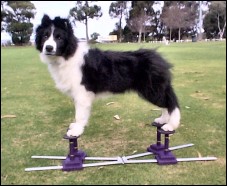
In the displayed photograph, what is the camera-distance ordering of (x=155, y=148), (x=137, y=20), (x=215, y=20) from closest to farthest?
1. (x=155, y=148)
2. (x=137, y=20)
3. (x=215, y=20)

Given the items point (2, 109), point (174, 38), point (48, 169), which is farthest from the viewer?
point (174, 38)

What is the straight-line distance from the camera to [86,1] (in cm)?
852

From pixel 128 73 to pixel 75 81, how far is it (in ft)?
2.00

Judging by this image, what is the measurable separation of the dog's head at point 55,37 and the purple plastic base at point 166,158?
1.52m

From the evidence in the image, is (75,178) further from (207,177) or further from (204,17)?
(204,17)

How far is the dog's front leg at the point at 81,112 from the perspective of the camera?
366 cm

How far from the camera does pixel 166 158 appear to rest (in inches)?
143

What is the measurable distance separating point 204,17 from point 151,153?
4855 centimetres

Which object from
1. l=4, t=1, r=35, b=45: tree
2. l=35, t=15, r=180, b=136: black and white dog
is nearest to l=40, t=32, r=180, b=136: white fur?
l=35, t=15, r=180, b=136: black and white dog

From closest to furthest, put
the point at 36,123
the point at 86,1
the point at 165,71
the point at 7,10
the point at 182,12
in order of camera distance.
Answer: the point at 165,71
the point at 36,123
the point at 86,1
the point at 7,10
the point at 182,12

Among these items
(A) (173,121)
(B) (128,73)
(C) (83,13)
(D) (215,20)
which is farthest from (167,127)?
(D) (215,20)

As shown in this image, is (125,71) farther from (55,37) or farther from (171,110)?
(55,37)

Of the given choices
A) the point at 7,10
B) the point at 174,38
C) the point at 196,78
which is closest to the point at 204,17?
the point at 174,38

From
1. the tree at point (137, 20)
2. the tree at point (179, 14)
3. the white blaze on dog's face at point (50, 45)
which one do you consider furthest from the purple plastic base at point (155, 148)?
the tree at point (179, 14)
